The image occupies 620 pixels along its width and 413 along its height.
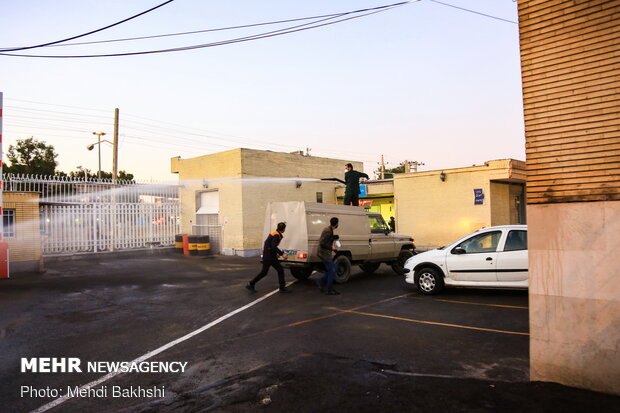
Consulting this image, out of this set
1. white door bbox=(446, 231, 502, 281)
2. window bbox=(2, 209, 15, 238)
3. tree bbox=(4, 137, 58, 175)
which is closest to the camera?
white door bbox=(446, 231, 502, 281)

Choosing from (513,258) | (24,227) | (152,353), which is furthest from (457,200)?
(24,227)

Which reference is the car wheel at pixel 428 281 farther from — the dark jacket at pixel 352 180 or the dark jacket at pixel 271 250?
the dark jacket at pixel 352 180

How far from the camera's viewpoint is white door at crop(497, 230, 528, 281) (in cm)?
863

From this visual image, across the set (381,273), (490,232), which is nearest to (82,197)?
(381,273)

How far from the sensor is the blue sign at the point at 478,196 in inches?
711

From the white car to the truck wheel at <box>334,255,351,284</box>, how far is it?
243 cm

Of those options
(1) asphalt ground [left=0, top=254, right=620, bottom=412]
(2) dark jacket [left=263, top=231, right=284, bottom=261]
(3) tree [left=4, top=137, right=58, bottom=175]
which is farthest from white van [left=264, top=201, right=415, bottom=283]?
(3) tree [left=4, top=137, right=58, bottom=175]

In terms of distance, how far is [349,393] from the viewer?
13.7 feet

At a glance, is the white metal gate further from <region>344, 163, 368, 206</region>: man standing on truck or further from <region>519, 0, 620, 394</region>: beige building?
<region>519, 0, 620, 394</region>: beige building

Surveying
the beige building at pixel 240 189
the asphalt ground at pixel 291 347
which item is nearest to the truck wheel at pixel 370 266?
the asphalt ground at pixel 291 347

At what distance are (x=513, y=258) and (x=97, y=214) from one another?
17814mm

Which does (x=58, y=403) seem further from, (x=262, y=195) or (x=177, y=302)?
(x=262, y=195)

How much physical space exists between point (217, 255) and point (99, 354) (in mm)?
15344

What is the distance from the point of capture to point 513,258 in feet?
28.5
